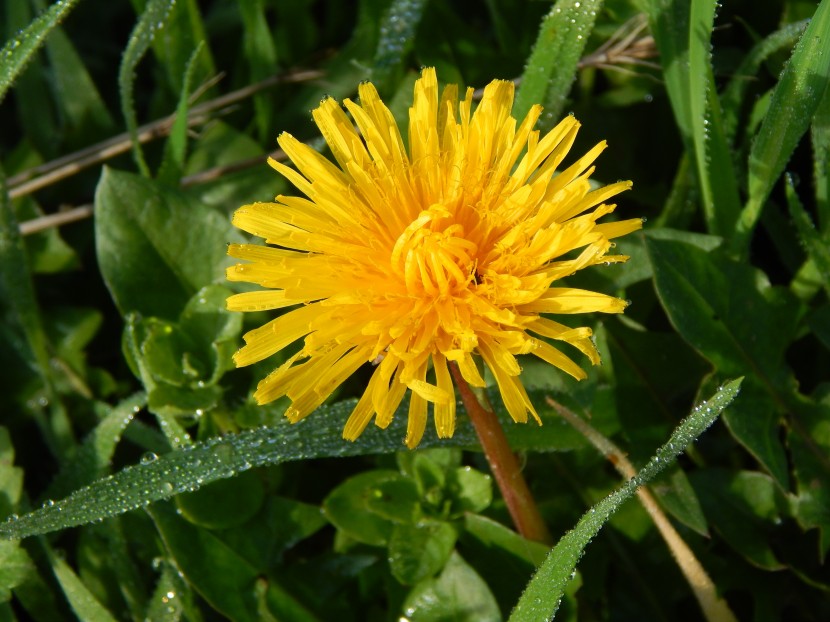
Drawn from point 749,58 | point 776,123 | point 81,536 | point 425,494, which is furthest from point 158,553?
point 749,58

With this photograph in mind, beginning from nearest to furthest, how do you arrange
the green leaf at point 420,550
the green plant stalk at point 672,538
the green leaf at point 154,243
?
the green plant stalk at point 672,538 → the green leaf at point 420,550 → the green leaf at point 154,243

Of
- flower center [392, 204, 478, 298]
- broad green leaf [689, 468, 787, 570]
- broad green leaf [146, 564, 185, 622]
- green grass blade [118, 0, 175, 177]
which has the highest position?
green grass blade [118, 0, 175, 177]

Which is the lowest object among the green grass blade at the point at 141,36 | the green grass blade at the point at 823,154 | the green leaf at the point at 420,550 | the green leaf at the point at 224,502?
the green leaf at the point at 420,550

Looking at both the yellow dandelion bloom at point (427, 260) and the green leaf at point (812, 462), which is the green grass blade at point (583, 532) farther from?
the green leaf at point (812, 462)

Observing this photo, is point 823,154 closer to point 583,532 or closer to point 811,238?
point 811,238

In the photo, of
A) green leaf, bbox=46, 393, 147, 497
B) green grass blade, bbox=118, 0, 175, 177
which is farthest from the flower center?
green grass blade, bbox=118, 0, 175, 177

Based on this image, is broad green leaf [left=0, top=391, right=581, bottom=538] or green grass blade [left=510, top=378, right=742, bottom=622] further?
broad green leaf [left=0, top=391, right=581, bottom=538]

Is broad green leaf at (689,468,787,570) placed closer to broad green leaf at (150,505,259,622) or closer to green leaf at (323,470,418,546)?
green leaf at (323,470,418,546)

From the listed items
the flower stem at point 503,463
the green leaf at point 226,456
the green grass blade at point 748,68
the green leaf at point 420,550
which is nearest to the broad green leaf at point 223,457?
the green leaf at point 226,456
